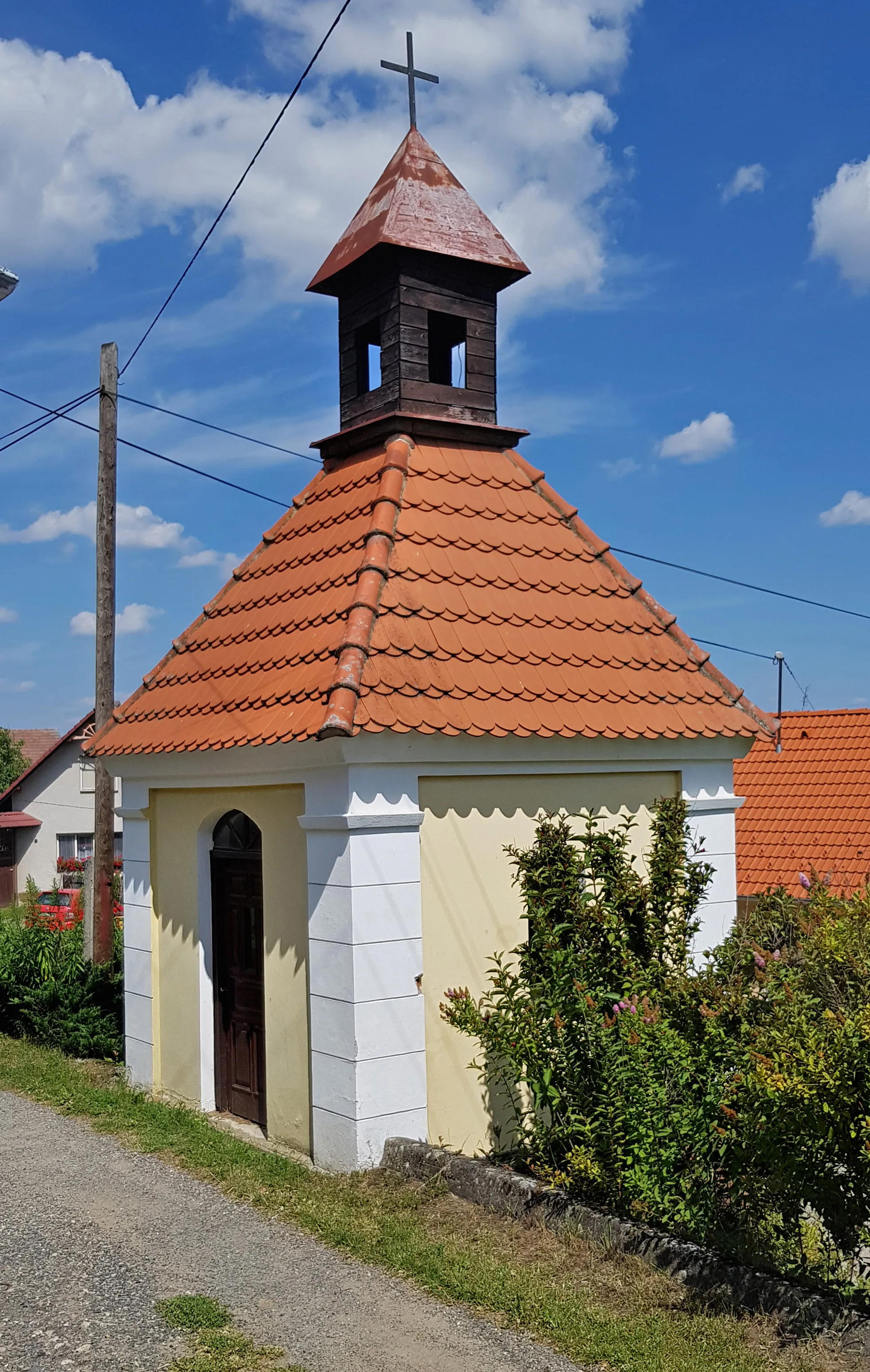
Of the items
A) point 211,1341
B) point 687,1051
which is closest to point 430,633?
point 687,1051

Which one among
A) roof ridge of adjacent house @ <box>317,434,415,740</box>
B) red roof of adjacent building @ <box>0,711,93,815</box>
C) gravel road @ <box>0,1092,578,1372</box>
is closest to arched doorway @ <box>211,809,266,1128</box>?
gravel road @ <box>0,1092,578,1372</box>

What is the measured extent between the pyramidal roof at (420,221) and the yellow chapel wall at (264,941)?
177 inches

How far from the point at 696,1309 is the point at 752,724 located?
4697mm

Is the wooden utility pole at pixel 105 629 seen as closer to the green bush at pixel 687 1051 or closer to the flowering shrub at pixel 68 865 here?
the green bush at pixel 687 1051

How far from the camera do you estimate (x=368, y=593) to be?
791 cm

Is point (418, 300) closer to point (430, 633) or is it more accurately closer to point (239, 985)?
point (430, 633)

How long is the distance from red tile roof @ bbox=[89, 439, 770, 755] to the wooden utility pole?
2.47 m

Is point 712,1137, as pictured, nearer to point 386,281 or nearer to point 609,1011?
point 609,1011

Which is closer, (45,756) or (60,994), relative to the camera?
(60,994)

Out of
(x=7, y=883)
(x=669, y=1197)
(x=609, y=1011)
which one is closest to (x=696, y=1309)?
(x=669, y=1197)

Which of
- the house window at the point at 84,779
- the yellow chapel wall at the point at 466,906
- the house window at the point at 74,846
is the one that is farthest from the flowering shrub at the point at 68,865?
the yellow chapel wall at the point at 466,906

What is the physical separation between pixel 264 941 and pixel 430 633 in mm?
2457

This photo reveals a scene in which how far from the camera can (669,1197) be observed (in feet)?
18.8

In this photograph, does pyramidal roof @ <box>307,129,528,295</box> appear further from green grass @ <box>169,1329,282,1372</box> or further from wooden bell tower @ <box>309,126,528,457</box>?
green grass @ <box>169,1329,282,1372</box>
